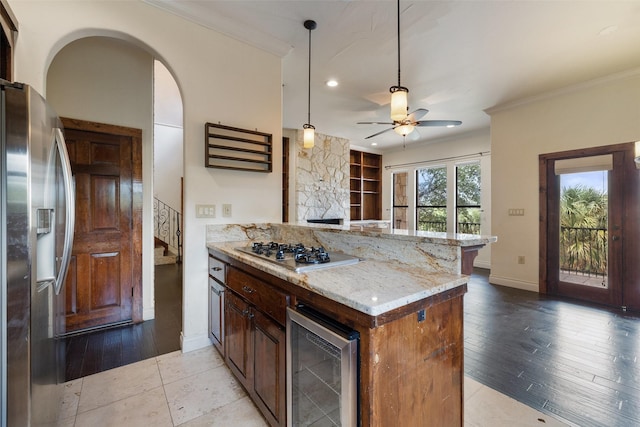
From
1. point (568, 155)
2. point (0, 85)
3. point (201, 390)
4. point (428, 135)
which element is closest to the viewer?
point (0, 85)

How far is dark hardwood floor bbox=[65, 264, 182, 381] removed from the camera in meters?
2.20

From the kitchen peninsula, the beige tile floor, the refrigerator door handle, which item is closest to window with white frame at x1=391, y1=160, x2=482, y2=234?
the beige tile floor

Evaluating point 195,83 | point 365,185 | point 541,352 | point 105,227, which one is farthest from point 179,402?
point 365,185

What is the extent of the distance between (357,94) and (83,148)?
A: 3.40 metres

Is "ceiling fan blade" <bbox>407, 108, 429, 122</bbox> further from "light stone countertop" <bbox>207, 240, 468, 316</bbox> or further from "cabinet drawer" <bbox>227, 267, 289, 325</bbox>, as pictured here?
"cabinet drawer" <bbox>227, 267, 289, 325</bbox>

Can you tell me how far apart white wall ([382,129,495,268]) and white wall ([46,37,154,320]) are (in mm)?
5732

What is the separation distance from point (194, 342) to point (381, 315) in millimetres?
2078

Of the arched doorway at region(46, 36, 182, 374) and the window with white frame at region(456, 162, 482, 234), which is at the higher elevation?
the arched doorway at region(46, 36, 182, 374)

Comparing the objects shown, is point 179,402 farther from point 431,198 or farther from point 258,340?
point 431,198

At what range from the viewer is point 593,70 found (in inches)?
133

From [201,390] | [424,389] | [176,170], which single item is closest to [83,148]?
[201,390]

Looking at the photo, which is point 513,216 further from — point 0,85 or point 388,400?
point 0,85

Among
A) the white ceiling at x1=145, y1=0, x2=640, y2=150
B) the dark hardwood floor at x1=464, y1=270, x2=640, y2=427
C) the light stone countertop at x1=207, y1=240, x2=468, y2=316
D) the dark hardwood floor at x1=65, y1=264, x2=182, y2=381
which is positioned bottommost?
the dark hardwood floor at x1=464, y1=270, x2=640, y2=427

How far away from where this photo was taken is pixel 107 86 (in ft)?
9.23
